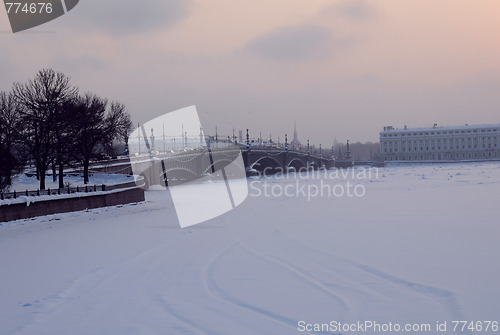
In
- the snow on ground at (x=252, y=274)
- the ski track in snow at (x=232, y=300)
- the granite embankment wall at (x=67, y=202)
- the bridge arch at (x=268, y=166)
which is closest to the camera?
the ski track in snow at (x=232, y=300)

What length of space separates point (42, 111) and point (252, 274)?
2621 cm

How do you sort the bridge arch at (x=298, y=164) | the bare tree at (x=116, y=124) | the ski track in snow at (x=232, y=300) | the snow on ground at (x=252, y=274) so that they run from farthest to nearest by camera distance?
the bridge arch at (x=298, y=164) < the bare tree at (x=116, y=124) < the snow on ground at (x=252, y=274) < the ski track in snow at (x=232, y=300)

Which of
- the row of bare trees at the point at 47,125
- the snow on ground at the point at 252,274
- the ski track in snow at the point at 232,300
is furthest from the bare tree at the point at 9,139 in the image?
the ski track in snow at the point at 232,300

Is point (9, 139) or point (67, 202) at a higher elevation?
point (9, 139)

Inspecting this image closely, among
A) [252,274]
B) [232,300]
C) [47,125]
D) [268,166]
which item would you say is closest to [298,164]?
[268,166]

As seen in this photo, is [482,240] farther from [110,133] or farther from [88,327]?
[110,133]

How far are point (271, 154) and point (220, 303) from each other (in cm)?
6367

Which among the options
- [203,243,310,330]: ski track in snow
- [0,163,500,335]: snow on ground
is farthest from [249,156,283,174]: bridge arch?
[203,243,310,330]: ski track in snow

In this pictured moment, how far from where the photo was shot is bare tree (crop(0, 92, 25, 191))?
86.4 feet

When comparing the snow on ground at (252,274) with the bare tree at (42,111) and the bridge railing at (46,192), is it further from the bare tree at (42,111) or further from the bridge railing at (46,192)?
→ the bare tree at (42,111)

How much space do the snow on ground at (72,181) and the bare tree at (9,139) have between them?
1607mm

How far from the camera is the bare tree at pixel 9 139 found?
1037 inches

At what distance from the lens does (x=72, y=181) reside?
38.3 m

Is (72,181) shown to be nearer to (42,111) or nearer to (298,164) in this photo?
(42,111)
